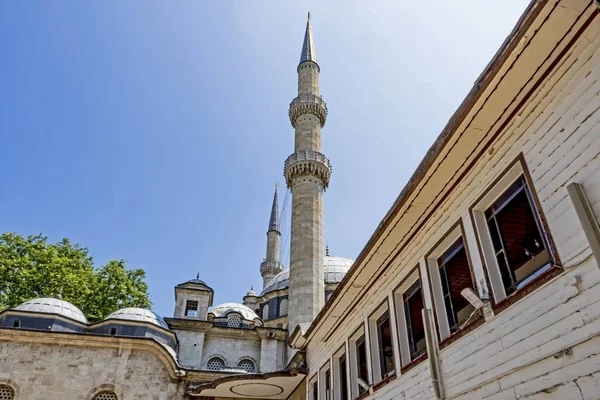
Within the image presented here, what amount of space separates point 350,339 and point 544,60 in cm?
654

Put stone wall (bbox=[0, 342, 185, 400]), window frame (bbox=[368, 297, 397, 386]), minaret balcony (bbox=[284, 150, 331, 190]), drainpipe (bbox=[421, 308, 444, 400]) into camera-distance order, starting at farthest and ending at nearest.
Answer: minaret balcony (bbox=[284, 150, 331, 190]) → stone wall (bbox=[0, 342, 185, 400]) → window frame (bbox=[368, 297, 397, 386]) → drainpipe (bbox=[421, 308, 444, 400])

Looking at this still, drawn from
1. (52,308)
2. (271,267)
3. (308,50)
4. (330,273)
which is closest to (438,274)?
(52,308)

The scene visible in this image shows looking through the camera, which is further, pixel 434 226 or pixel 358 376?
pixel 358 376

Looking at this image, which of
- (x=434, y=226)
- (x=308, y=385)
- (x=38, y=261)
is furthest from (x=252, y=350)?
(x=434, y=226)

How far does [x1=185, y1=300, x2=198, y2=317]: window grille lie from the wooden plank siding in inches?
852

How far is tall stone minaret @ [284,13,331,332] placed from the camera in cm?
2111

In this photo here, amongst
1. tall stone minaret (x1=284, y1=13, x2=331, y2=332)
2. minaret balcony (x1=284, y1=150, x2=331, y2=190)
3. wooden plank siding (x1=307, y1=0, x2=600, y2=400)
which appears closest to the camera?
wooden plank siding (x1=307, y1=0, x2=600, y2=400)

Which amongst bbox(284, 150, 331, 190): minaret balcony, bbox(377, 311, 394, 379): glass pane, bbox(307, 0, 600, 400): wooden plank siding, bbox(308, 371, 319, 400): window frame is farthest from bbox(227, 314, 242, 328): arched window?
bbox(307, 0, 600, 400): wooden plank siding

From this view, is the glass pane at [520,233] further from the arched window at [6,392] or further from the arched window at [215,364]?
the arched window at [215,364]

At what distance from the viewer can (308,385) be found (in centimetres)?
1195

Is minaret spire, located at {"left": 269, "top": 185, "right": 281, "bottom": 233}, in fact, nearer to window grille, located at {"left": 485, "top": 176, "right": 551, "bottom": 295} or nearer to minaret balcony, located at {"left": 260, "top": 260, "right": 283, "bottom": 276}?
minaret balcony, located at {"left": 260, "top": 260, "right": 283, "bottom": 276}

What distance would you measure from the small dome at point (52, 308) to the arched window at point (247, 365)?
8052mm

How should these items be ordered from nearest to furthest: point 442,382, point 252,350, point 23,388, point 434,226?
1. point 442,382
2. point 434,226
3. point 23,388
4. point 252,350

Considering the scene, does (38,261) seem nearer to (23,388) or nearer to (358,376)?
(23,388)
